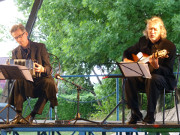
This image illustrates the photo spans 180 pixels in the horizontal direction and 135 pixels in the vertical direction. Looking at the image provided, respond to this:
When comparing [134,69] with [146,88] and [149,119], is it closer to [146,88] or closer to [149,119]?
[146,88]

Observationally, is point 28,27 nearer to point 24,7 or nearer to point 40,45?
point 40,45

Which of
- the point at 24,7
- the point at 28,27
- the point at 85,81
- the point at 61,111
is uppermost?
the point at 24,7

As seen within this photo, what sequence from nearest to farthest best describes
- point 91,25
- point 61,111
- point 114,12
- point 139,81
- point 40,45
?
point 139,81 < point 40,45 < point 114,12 < point 91,25 < point 61,111

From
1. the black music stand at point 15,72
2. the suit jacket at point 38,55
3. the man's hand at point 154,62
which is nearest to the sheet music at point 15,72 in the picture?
the black music stand at point 15,72

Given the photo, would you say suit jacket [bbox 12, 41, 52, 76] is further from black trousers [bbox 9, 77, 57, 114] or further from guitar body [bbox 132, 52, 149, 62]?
guitar body [bbox 132, 52, 149, 62]

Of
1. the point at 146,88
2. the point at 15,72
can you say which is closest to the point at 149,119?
the point at 146,88

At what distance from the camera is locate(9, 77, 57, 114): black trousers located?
4.25 metres

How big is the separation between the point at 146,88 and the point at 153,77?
0.48 ft

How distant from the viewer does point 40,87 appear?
14.2 ft

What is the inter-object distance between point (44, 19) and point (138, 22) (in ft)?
18.7

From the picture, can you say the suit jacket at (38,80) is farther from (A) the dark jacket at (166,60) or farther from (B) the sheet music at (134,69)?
(A) the dark jacket at (166,60)

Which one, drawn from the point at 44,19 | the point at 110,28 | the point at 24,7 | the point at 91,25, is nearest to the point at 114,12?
the point at 110,28

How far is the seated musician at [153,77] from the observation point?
3930mm

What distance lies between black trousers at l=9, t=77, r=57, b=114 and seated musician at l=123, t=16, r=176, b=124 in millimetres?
780
